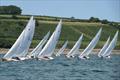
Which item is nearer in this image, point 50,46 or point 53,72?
point 53,72

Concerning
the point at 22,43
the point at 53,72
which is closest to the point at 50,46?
the point at 22,43

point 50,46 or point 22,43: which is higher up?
point 22,43

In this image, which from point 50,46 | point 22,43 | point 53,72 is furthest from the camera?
point 50,46

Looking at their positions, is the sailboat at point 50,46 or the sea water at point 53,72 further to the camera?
the sailboat at point 50,46

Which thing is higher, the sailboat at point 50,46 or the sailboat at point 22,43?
the sailboat at point 22,43

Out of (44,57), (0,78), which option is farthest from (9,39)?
(0,78)

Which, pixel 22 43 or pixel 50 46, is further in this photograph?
pixel 50 46

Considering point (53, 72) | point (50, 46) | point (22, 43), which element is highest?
point (22, 43)

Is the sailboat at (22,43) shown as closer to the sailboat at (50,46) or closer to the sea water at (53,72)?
the sea water at (53,72)

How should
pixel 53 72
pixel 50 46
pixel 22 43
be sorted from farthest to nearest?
pixel 50 46
pixel 22 43
pixel 53 72

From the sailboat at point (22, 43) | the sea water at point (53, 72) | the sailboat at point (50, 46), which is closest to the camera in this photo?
the sea water at point (53, 72)

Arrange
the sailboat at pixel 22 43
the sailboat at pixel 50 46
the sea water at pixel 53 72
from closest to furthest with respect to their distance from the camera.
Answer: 1. the sea water at pixel 53 72
2. the sailboat at pixel 22 43
3. the sailboat at pixel 50 46

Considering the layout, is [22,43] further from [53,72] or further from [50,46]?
[53,72]

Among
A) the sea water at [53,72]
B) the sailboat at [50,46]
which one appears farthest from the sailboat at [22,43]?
the sailboat at [50,46]
